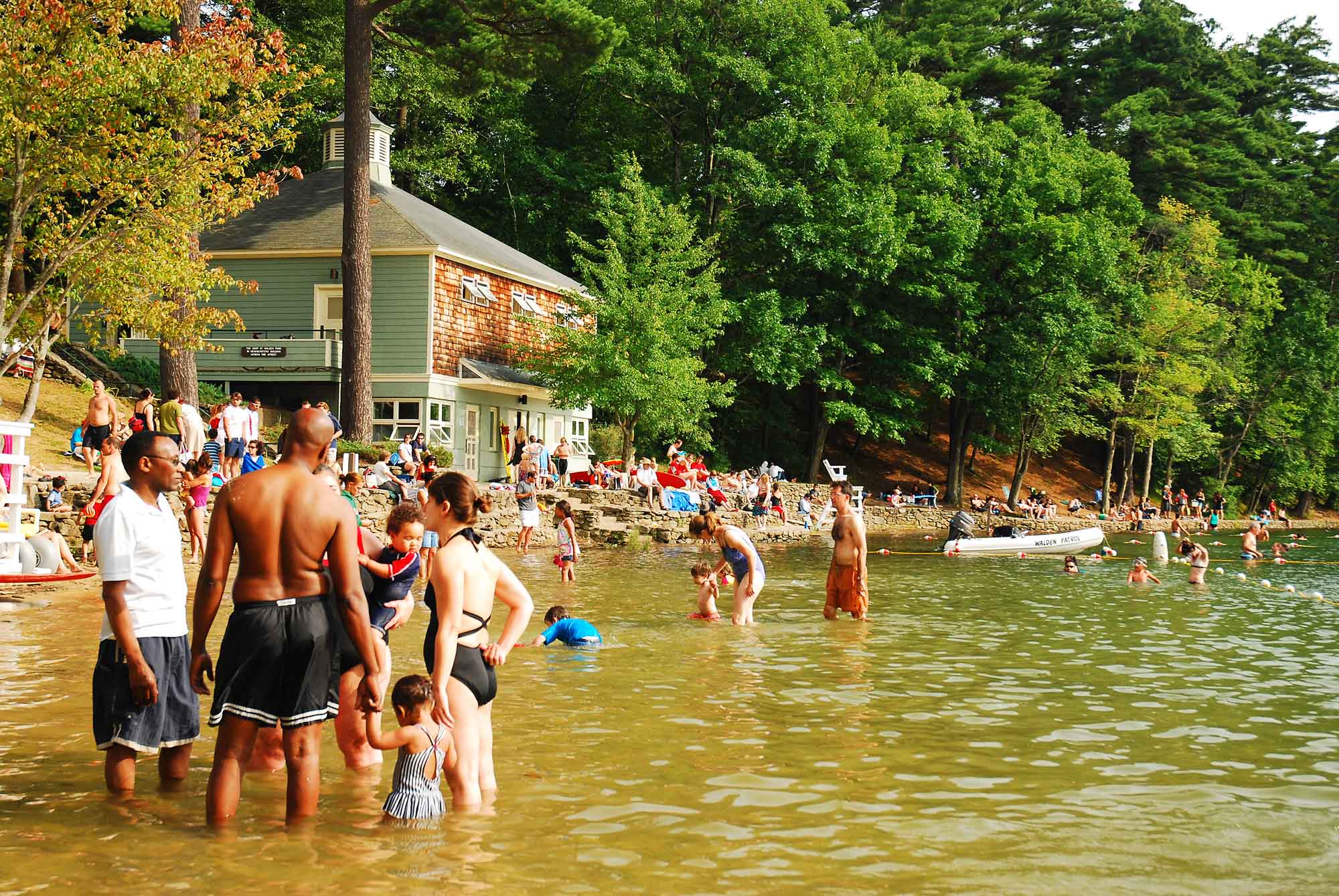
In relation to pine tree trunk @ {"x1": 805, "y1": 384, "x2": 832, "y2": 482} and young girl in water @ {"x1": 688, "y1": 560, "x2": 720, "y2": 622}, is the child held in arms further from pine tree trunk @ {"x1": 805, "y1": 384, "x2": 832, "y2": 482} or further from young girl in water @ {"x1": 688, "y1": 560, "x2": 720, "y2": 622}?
pine tree trunk @ {"x1": 805, "y1": 384, "x2": 832, "y2": 482}

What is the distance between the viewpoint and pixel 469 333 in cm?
3588

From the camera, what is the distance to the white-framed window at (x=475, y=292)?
35.5 meters

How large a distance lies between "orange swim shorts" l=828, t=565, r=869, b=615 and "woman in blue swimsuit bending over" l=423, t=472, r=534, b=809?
913 centimetres

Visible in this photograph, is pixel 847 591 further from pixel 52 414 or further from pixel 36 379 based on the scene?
pixel 52 414

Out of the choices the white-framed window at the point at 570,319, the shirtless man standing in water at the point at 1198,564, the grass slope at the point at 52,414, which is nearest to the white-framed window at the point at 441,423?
the white-framed window at the point at 570,319

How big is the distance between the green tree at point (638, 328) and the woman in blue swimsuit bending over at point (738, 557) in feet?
70.0

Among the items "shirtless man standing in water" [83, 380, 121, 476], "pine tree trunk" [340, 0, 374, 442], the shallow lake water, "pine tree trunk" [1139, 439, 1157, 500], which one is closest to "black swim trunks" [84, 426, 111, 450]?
"shirtless man standing in water" [83, 380, 121, 476]

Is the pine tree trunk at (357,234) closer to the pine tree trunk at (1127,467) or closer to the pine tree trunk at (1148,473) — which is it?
the pine tree trunk at (1148,473)

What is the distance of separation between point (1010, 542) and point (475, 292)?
16950mm

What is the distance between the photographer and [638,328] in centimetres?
3691

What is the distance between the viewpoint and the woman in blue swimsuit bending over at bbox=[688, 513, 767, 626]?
1420cm

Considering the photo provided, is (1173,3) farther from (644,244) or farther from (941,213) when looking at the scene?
(644,244)

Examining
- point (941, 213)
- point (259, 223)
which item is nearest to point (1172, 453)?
point (941, 213)

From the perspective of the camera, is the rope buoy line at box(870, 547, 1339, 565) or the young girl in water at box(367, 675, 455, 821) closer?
the young girl in water at box(367, 675, 455, 821)
